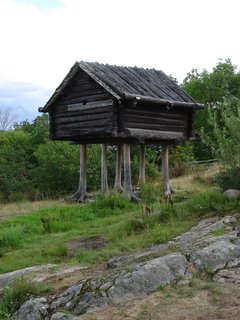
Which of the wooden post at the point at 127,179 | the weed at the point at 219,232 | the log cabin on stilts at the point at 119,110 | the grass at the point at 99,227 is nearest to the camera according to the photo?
the weed at the point at 219,232

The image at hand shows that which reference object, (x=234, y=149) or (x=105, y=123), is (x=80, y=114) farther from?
(x=234, y=149)

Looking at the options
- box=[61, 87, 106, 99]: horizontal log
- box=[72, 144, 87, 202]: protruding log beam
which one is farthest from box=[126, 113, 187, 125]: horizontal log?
box=[72, 144, 87, 202]: protruding log beam

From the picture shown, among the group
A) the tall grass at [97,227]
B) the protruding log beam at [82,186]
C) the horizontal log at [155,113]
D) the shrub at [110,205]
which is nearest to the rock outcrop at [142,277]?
the tall grass at [97,227]

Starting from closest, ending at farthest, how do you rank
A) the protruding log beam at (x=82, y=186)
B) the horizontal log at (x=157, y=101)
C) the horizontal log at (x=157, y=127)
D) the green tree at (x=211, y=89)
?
the horizontal log at (x=157, y=101) → the horizontal log at (x=157, y=127) → the protruding log beam at (x=82, y=186) → the green tree at (x=211, y=89)

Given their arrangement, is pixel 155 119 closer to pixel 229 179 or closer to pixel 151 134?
pixel 151 134

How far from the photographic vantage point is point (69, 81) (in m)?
15.7

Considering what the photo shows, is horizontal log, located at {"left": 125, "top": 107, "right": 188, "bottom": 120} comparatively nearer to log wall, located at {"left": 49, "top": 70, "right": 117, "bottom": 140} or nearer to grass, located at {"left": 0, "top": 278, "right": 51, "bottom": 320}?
log wall, located at {"left": 49, "top": 70, "right": 117, "bottom": 140}

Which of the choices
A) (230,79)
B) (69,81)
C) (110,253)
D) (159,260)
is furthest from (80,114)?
(230,79)

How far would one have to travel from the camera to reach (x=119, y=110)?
14242 mm

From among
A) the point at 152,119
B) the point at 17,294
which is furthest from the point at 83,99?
the point at 17,294

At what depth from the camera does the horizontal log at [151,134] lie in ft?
46.8

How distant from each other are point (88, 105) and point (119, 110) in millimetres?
1280

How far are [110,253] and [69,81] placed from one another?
28.7 feet

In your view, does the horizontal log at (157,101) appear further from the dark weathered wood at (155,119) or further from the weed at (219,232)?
the weed at (219,232)
